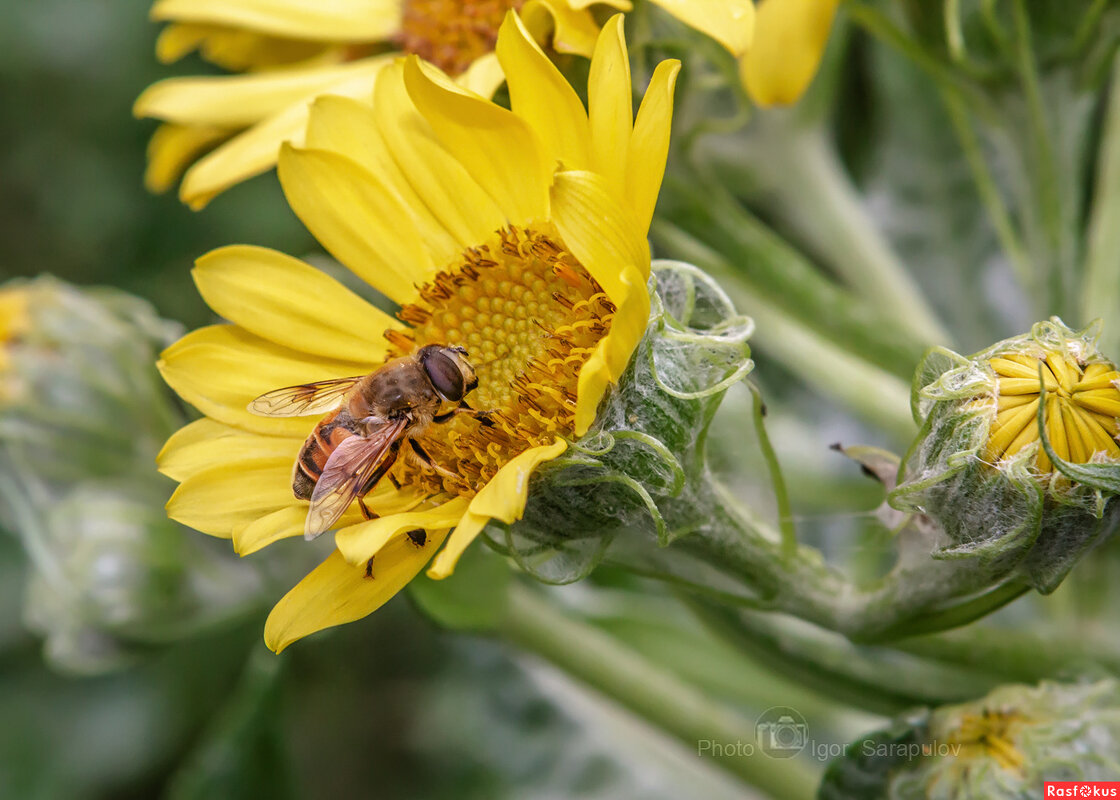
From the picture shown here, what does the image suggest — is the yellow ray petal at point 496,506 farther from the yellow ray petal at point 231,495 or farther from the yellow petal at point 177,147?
the yellow petal at point 177,147

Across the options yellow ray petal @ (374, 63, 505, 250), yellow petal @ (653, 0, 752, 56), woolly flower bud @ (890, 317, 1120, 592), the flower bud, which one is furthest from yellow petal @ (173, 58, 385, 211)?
woolly flower bud @ (890, 317, 1120, 592)

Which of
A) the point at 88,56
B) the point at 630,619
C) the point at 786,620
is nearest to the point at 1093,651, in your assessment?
the point at 786,620

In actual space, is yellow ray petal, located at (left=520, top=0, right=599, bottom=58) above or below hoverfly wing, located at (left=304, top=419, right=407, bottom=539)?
above

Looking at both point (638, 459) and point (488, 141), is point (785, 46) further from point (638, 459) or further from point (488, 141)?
point (638, 459)

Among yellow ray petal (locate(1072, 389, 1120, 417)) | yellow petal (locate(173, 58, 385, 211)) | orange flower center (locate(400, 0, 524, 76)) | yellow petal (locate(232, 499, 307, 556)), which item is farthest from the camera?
orange flower center (locate(400, 0, 524, 76))

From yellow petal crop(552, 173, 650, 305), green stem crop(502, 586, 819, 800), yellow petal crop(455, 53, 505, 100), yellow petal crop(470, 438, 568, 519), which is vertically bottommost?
green stem crop(502, 586, 819, 800)

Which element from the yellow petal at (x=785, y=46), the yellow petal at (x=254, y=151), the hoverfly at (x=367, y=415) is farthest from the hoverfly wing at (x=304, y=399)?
the yellow petal at (x=785, y=46)

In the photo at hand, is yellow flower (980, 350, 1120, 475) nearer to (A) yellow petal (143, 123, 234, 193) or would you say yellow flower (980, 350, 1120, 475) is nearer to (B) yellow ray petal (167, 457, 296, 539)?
(B) yellow ray petal (167, 457, 296, 539)
